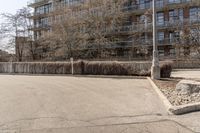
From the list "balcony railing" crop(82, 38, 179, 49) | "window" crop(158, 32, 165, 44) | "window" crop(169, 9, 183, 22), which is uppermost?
"window" crop(169, 9, 183, 22)

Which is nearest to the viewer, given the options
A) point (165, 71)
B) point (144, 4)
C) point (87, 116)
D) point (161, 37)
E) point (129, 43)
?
point (87, 116)

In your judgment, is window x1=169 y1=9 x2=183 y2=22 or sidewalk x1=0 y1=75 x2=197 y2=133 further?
window x1=169 y1=9 x2=183 y2=22

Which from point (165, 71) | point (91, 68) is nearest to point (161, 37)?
point (91, 68)

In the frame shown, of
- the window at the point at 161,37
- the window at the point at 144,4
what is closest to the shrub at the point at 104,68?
the window at the point at 161,37

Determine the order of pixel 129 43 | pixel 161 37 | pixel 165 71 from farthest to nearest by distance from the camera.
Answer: pixel 129 43, pixel 161 37, pixel 165 71

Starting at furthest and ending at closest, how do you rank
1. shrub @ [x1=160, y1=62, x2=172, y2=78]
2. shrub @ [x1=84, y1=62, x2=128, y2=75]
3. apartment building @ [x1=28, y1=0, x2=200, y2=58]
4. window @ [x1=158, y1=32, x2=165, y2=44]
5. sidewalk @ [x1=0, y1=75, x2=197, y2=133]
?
window @ [x1=158, y1=32, x2=165, y2=44] → apartment building @ [x1=28, y1=0, x2=200, y2=58] → shrub @ [x1=84, y1=62, x2=128, y2=75] → shrub @ [x1=160, y1=62, x2=172, y2=78] → sidewalk @ [x1=0, y1=75, x2=197, y2=133]

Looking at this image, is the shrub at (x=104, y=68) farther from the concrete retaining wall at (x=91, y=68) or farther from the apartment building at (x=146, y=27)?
the apartment building at (x=146, y=27)

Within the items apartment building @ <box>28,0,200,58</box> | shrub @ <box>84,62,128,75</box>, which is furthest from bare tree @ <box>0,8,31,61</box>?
shrub @ <box>84,62,128,75</box>

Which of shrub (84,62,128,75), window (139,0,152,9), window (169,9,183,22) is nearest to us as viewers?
shrub (84,62,128,75)

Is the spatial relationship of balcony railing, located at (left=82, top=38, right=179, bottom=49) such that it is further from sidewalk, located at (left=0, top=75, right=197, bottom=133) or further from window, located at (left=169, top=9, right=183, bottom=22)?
sidewalk, located at (left=0, top=75, right=197, bottom=133)

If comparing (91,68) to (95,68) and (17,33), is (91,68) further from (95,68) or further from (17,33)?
(17,33)

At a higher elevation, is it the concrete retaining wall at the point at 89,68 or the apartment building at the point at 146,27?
the apartment building at the point at 146,27

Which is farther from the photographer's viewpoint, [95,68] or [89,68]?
[89,68]

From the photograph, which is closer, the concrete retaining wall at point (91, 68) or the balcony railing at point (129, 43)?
the concrete retaining wall at point (91, 68)
